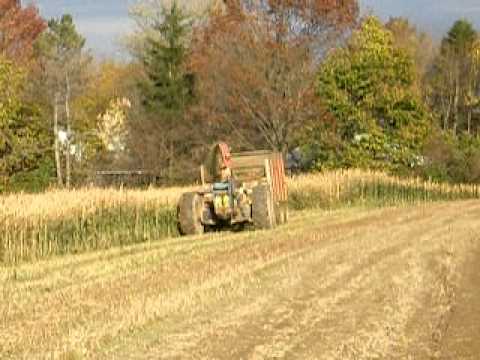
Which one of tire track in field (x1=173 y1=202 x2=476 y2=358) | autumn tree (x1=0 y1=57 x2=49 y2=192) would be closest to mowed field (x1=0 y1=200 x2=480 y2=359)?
tire track in field (x1=173 y1=202 x2=476 y2=358)

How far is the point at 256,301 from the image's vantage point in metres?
10.7

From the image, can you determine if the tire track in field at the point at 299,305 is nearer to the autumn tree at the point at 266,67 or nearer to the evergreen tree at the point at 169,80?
the autumn tree at the point at 266,67

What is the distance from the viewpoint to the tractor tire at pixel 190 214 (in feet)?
68.8

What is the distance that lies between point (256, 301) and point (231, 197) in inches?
394

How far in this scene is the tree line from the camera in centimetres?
4028

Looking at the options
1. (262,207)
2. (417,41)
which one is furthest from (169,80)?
(417,41)

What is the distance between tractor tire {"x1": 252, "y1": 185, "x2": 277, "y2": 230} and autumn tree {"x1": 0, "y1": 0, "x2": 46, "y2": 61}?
25.6 m

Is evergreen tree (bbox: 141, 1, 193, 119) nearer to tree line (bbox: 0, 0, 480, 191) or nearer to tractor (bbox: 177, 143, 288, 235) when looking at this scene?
tree line (bbox: 0, 0, 480, 191)

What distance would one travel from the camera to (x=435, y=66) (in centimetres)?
6981

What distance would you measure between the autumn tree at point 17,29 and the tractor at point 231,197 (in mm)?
23714

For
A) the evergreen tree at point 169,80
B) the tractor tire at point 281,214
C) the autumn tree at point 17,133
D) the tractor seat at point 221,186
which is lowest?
the tractor tire at point 281,214

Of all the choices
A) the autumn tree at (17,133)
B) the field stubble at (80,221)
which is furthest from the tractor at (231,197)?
the autumn tree at (17,133)

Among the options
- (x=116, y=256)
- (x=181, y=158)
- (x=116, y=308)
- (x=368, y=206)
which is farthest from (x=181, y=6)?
(x=116, y=308)

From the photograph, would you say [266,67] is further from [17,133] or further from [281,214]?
[281,214]
